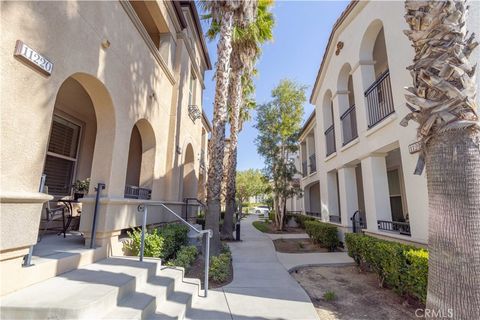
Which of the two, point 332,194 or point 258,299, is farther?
point 332,194

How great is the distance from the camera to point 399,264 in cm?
496

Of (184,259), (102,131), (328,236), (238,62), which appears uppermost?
(238,62)

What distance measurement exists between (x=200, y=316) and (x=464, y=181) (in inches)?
173

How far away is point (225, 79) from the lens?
8383 mm

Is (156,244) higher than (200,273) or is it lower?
higher

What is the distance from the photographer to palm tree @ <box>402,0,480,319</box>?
2844 mm

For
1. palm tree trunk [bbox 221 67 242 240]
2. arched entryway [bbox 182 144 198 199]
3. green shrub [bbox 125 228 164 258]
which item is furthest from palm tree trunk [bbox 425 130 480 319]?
arched entryway [bbox 182 144 198 199]

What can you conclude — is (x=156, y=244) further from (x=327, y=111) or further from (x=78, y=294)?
(x=327, y=111)

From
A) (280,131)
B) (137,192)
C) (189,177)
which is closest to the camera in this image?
(137,192)

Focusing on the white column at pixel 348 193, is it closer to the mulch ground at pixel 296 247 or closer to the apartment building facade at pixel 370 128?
the apartment building facade at pixel 370 128

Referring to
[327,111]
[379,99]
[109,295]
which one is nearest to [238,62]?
[327,111]

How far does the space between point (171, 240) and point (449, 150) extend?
6386 millimetres

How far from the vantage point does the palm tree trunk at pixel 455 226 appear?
9.24 ft

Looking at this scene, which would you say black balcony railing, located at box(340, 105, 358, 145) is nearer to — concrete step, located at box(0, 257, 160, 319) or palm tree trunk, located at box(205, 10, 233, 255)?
palm tree trunk, located at box(205, 10, 233, 255)
